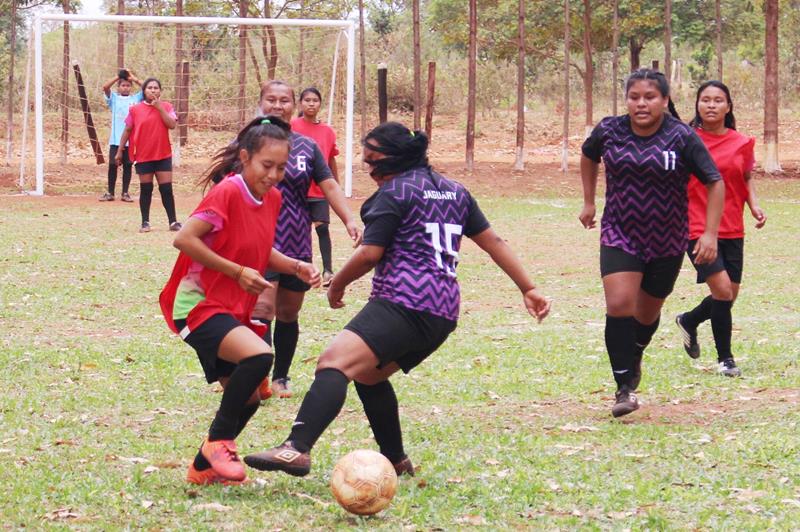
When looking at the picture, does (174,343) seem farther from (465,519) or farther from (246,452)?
(465,519)

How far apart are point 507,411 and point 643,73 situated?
2.08 meters

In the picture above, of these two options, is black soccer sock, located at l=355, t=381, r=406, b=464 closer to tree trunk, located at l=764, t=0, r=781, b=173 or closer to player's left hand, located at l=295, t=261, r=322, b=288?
player's left hand, located at l=295, t=261, r=322, b=288

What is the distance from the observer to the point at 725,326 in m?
8.48

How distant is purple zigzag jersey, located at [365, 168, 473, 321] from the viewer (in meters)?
5.16

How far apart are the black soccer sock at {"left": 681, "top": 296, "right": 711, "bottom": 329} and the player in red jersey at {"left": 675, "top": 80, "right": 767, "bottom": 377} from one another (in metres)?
0.19

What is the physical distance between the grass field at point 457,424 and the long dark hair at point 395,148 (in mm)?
1371

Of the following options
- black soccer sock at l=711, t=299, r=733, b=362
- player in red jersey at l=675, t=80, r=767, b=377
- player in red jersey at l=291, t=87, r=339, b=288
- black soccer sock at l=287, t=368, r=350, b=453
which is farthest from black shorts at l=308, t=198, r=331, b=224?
black soccer sock at l=287, t=368, r=350, b=453

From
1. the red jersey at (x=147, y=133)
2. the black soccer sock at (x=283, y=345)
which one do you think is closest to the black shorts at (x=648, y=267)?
the black soccer sock at (x=283, y=345)

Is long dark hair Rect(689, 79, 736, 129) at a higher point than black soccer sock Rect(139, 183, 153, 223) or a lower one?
higher

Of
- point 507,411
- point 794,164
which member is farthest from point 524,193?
point 507,411

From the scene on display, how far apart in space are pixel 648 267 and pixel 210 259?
9.46 ft

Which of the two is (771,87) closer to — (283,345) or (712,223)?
(712,223)

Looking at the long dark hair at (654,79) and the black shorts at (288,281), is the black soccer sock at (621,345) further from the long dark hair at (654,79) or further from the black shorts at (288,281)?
the black shorts at (288,281)

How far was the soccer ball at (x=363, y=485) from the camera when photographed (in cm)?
486
